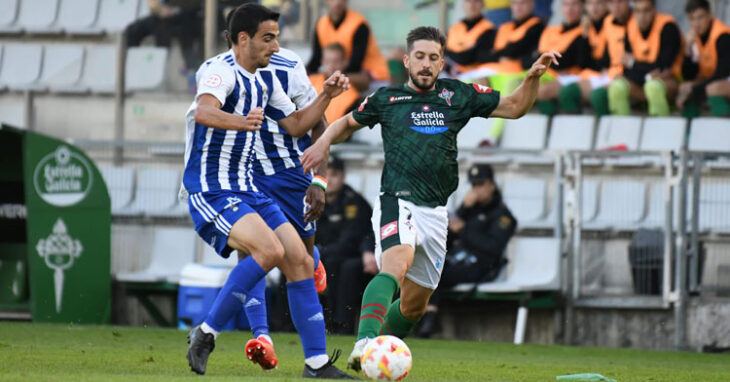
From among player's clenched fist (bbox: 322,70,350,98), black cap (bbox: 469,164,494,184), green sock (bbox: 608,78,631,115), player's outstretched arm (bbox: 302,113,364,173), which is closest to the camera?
player's clenched fist (bbox: 322,70,350,98)

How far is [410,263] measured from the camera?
716cm

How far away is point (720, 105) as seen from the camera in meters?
12.6

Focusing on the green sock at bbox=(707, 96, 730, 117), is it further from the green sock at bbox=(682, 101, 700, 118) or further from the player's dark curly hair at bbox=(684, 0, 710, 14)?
the player's dark curly hair at bbox=(684, 0, 710, 14)

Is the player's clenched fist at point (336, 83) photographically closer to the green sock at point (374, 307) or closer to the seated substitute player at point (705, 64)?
the green sock at point (374, 307)

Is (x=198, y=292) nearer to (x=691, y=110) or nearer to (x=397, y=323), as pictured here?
(x=397, y=323)

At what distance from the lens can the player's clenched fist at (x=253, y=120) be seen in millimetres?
6750

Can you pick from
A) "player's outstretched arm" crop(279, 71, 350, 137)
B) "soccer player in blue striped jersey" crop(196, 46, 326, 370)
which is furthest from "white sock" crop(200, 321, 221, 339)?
"player's outstretched arm" crop(279, 71, 350, 137)

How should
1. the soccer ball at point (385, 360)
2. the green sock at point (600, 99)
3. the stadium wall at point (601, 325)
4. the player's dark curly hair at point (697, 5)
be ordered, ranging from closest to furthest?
the soccer ball at point (385, 360) < the stadium wall at point (601, 325) < the player's dark curly hair at point (697, 5) < the green sock at point (600, 99)

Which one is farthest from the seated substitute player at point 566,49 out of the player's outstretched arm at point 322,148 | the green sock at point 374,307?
the green sock at point 374,307

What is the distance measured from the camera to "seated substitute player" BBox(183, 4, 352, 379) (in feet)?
22.2

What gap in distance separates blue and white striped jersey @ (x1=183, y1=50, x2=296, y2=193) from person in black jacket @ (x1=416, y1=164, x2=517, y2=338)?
498 cm

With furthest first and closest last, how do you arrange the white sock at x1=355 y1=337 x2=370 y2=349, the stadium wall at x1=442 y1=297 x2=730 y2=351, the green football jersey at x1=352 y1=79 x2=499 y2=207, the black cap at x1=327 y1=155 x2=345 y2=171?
1. the black cap at x1=327 y1=155 x2=345 y2=171
2. the stadium wall at x1=442 y1=297 x2=730 y2=351
3. the green football jersey at x1=352 y1=79 x2=499 y2=207
4. the white sock at x1=355 y1=337 x2=370 y2=349

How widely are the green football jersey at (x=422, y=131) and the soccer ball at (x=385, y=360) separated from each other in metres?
1.12

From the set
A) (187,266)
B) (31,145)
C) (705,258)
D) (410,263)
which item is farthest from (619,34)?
(410,263)
